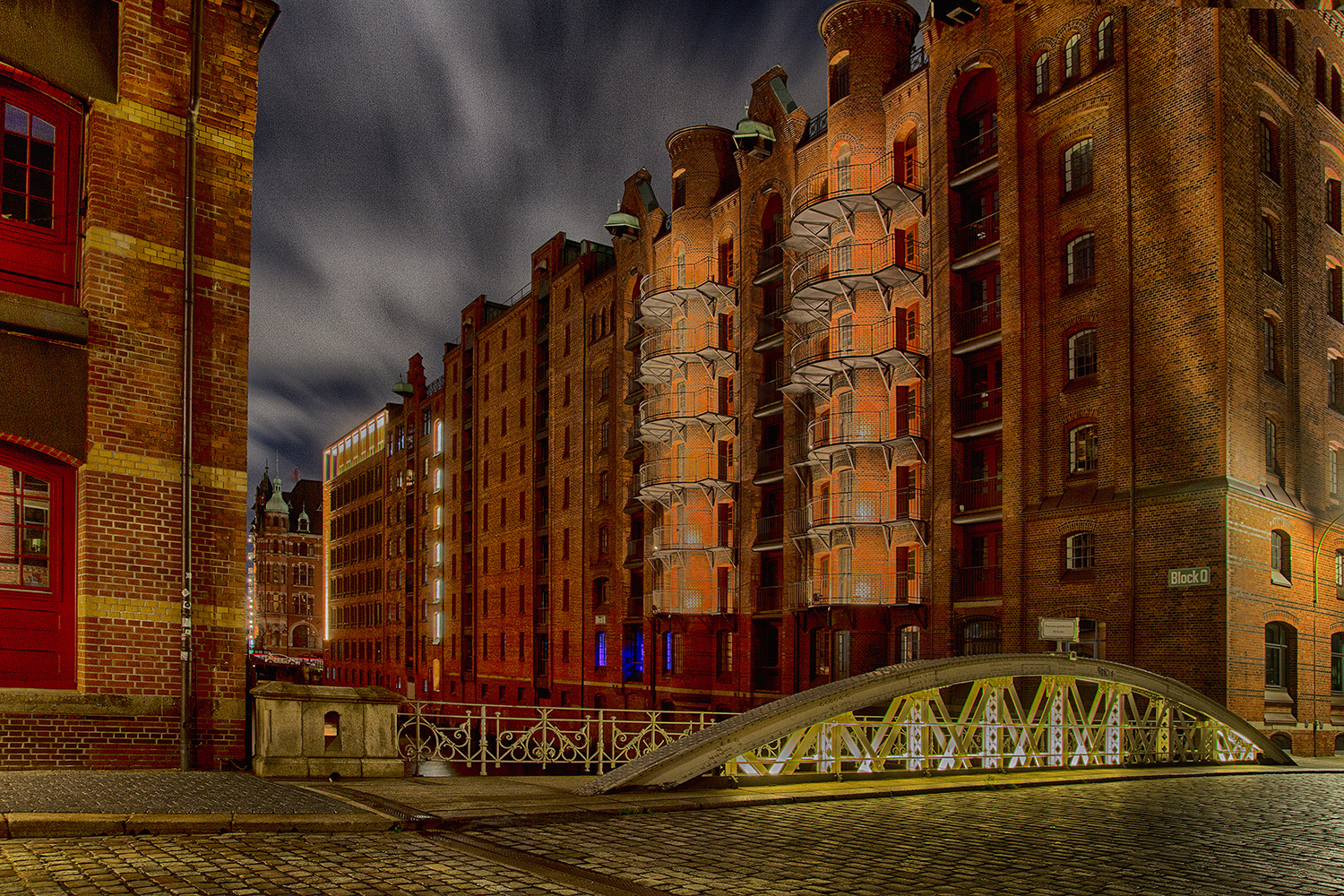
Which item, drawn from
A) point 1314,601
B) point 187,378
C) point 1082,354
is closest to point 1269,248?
point 1082,354

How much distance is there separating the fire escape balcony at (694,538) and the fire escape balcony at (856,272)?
903 centimetres

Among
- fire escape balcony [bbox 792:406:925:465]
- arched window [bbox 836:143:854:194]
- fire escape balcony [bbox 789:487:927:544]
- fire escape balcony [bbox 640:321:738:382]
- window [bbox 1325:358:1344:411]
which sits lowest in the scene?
fire escape balcony [bbox 789:487:927:544]

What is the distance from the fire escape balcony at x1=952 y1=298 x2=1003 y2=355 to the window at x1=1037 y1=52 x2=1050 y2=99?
5.80 metres

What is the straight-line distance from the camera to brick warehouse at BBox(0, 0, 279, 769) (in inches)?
476

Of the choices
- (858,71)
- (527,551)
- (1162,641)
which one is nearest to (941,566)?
(1162,641)

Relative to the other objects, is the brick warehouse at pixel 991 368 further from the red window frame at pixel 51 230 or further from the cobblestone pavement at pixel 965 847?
the red window frame at pixel 51 230

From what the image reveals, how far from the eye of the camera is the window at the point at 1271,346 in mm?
26172

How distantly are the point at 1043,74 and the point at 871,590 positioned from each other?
1532 cm

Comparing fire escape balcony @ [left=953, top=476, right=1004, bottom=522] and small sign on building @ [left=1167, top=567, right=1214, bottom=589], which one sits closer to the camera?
small sign on building @ [left=1167, top=567, right=1214, bottom=589]

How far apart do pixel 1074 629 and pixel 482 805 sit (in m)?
12.5

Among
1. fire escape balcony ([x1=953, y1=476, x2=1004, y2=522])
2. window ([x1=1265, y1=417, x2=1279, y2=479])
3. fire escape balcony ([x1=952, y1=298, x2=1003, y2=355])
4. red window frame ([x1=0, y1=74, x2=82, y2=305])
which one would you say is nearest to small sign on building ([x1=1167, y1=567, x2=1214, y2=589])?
window ([x1=1265, y1=417, x2=1279, y2=479])

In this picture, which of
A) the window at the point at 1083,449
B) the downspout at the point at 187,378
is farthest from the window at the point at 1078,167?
the downspout at the point at 187,378

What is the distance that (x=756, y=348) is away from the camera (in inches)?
1519

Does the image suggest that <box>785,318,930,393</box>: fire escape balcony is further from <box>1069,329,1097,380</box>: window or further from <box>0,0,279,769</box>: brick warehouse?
<box>0,0,279,769</box>: brick warehouse
